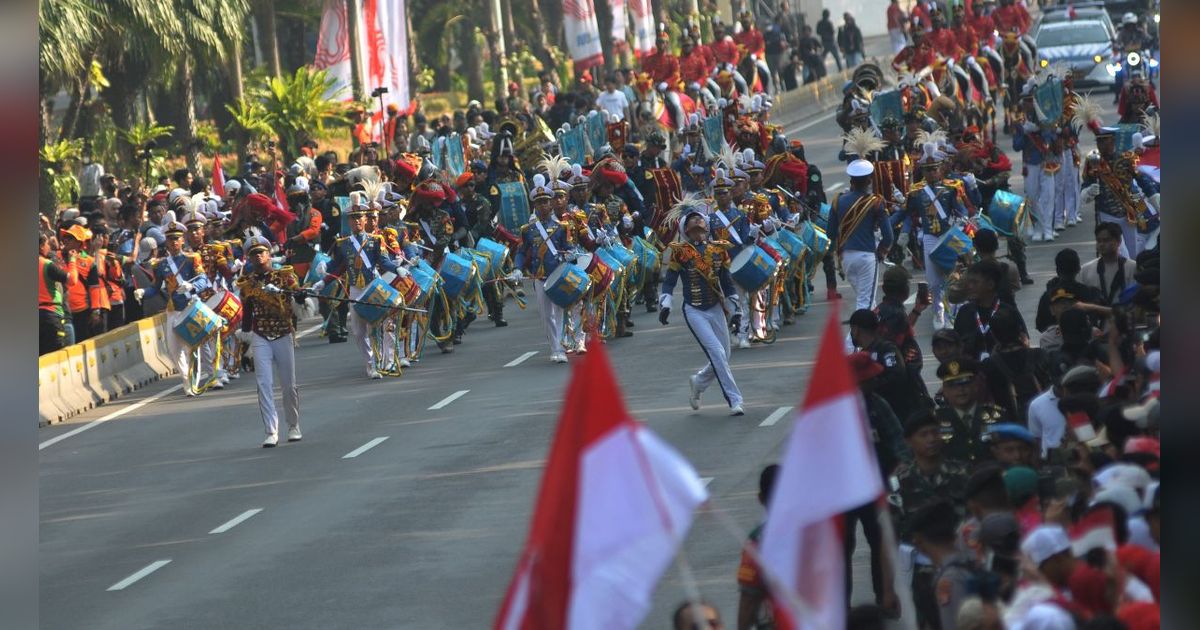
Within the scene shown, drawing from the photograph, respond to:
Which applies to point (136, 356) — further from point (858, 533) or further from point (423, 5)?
point (423, 5)

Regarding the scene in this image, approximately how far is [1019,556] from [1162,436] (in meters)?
1.27

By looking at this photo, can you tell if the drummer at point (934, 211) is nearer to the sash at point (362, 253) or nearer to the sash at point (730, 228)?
the sash at point (730, 228)

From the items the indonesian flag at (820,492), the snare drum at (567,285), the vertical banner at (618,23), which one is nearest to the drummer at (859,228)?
the snare drum at (567,285)

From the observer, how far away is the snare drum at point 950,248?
73.3ft

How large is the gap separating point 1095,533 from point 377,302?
15.2 m

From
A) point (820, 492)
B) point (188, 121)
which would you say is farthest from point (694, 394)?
point (188, 121)

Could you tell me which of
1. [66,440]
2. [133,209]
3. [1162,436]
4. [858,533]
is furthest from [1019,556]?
[133,209]

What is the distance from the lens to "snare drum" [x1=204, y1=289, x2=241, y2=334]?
79.7ft

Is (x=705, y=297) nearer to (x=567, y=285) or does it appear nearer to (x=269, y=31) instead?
(x=567, y=285)

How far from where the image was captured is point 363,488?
1828cm

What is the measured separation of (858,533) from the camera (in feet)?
49.8

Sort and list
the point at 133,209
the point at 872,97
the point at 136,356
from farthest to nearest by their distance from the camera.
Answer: the point at 872,97 → the point at 133,209 → the point at 136,356

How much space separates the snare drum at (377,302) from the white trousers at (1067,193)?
33.9 feet

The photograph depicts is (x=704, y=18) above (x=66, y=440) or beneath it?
above
